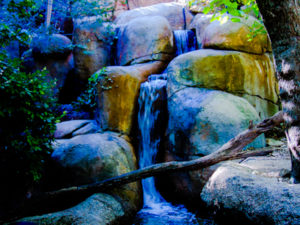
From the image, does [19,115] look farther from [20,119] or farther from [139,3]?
[139,3]

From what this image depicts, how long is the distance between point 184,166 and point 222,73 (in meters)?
2.85

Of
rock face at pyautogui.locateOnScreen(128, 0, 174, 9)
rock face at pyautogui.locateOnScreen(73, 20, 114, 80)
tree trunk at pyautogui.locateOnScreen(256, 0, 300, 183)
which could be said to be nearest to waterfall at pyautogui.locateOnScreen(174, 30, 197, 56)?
rock face at pyautogui.locateOnScreen(73, 20, 114, 80)

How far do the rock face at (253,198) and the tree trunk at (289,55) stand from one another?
1.70ft

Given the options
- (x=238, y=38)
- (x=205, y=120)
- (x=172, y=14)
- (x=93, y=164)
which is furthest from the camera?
(x=172, y=14)

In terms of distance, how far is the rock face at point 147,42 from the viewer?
834 centimetres

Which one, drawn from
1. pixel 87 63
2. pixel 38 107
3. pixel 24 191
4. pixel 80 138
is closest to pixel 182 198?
pixel 80 138

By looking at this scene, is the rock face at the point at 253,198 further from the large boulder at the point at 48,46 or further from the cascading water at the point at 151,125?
the large boulder at the point at 48,46

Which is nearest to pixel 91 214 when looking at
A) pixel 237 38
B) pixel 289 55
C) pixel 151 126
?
pixel 289 55

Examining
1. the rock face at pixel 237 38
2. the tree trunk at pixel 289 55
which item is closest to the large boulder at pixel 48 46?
the rock face at pixel 237 38

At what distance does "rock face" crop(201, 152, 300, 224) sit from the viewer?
1.57 meters

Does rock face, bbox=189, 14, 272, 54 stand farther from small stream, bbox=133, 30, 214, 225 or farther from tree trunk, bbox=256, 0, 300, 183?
tree trunk, bbox=256, 0, 300, 183

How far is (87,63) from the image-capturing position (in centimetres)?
916

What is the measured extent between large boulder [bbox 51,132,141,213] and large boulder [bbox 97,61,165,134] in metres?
1.24

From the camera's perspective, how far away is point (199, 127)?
4.91m
